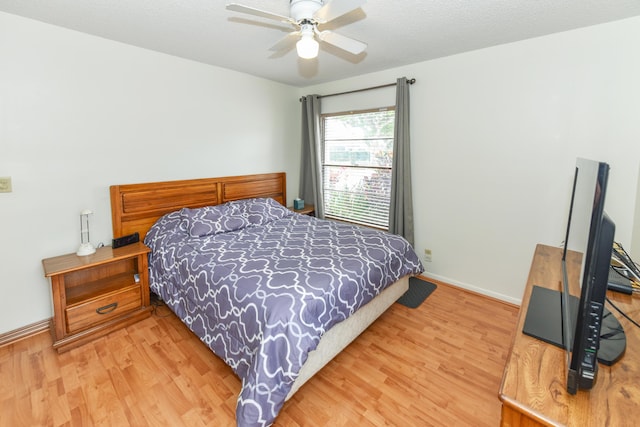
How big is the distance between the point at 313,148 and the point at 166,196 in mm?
1971

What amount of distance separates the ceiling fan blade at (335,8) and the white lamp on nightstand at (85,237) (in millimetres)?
2361

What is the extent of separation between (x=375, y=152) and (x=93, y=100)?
287 cm

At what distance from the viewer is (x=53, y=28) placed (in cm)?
231

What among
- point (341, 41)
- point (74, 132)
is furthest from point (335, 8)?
point (74, 132)

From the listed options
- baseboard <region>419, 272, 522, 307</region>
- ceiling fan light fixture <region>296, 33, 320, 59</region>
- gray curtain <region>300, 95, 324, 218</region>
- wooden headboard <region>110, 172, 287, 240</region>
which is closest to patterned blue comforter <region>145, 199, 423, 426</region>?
wooden headboard <region>110, 172, 287, 240</region>

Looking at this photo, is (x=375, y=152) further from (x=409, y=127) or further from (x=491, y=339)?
(x=491, y=339)

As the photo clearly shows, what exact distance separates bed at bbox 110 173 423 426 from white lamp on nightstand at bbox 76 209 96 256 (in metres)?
0.21

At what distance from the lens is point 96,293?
7.97 feet

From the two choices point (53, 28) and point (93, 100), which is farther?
point (93, 100)

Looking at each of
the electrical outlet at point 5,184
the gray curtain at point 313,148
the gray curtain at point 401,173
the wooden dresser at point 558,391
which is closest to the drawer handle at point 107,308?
the electrical outlet at point 5,184

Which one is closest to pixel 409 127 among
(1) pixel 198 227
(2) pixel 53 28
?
(1) pixel 198 227

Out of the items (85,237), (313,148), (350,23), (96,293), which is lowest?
(96,293)

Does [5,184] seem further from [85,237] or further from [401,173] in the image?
[401,173]

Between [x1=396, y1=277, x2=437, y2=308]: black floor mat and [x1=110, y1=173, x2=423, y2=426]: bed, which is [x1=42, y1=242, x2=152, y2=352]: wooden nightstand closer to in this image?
[x1=110, y1=173, x2=423, y2=426]: bed
